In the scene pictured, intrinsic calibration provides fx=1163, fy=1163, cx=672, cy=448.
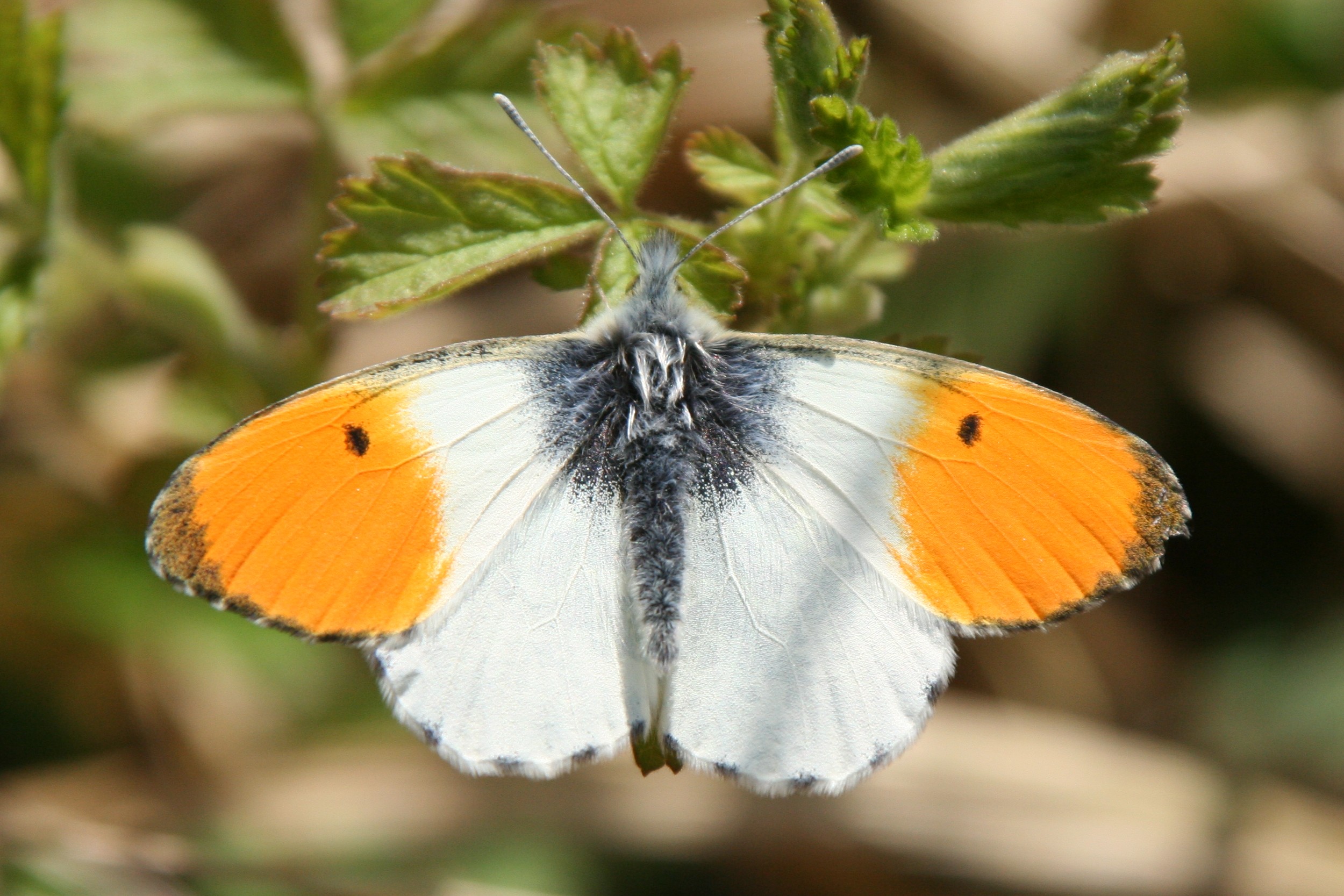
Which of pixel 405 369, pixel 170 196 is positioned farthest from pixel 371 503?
pixel 170 196

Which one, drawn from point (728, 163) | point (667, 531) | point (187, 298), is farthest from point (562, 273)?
point (187, 298)

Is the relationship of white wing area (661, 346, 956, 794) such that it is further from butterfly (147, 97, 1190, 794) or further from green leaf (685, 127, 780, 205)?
green leaf (685, 127, 780, 205)

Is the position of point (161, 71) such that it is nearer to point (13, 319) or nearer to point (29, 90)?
point (29, 90)

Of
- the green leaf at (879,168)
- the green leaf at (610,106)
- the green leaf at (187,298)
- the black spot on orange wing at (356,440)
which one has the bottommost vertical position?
the black spot on orange wing at (356,440)

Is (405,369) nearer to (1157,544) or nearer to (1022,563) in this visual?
(1022,563)

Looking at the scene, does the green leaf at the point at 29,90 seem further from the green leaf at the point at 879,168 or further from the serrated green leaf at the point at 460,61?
the green leaf at the point at 879,168

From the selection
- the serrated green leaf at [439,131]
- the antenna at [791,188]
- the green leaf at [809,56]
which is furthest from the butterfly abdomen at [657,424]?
the serrated green leaf at [439,131]
